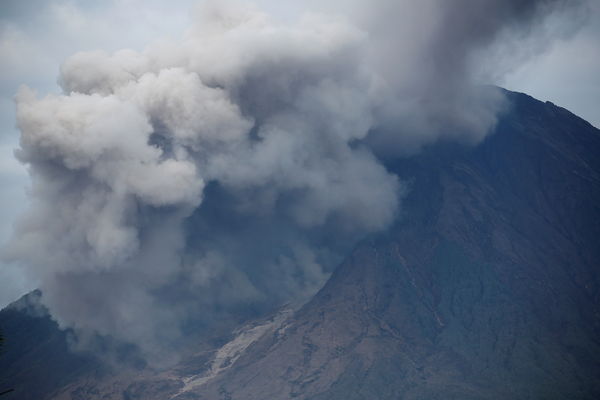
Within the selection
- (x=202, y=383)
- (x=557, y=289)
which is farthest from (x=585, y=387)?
(x=202, y=383)

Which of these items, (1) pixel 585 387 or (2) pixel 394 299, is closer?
(1) pixel 585 387

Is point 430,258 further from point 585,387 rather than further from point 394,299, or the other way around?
point 585,387

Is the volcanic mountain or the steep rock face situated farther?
the volcanic mountain

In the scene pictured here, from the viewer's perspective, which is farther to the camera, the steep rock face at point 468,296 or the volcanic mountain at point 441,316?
the volcanic mountain at point 441,316

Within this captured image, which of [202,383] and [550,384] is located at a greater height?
[202,383]
